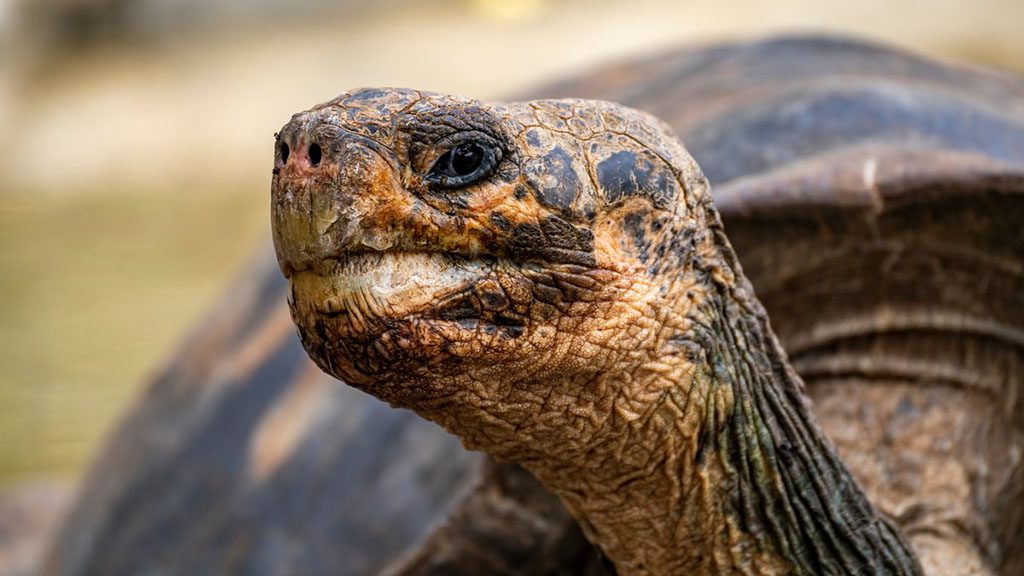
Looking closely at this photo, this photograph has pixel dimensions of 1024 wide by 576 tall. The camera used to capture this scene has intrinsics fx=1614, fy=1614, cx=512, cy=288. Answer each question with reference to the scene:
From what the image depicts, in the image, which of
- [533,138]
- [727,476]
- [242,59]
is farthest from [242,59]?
[533,138]

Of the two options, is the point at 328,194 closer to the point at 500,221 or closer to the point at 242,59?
the point at 500,221

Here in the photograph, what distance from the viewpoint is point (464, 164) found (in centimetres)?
160

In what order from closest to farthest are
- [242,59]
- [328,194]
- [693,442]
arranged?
[328,194]
[693,442]
[242,59]

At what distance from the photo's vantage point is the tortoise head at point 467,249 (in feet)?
5.14

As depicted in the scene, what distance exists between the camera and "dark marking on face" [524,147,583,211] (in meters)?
1.64

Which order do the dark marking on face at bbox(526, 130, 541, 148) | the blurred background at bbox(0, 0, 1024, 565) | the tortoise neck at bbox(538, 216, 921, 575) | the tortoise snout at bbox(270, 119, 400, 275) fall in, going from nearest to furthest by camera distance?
the tortoise snout at bbox(270, 119, 400, 275) → the dark marking on face at bbox(526, 130, 541, 148) → the tortoise neck at bbox(538, 216, 921, 575) → the blurred background at bbox(0, 0, 1024, 565)

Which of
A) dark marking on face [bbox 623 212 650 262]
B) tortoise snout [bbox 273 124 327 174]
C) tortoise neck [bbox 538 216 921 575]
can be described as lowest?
tortoise neck [bbox 538 216 921 575]

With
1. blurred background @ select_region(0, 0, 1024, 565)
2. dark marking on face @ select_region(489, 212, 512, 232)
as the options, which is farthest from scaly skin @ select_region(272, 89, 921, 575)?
blurred background @ select_region(0, 0, 1024, 565)

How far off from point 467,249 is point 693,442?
1.37 ft

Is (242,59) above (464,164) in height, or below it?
below

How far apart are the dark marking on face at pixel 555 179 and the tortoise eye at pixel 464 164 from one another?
0.05 metres

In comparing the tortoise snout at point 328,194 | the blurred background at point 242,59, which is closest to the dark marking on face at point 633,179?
the tortoise snout at point 328,194

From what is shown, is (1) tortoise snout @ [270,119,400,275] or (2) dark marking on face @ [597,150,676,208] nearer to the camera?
(1) tortoise snout @ [270,119,400,275]

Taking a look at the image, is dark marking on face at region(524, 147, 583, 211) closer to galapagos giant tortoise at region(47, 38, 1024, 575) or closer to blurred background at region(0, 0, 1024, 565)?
galapagos giant tortoise at region(47, 38, 1024, 575)
